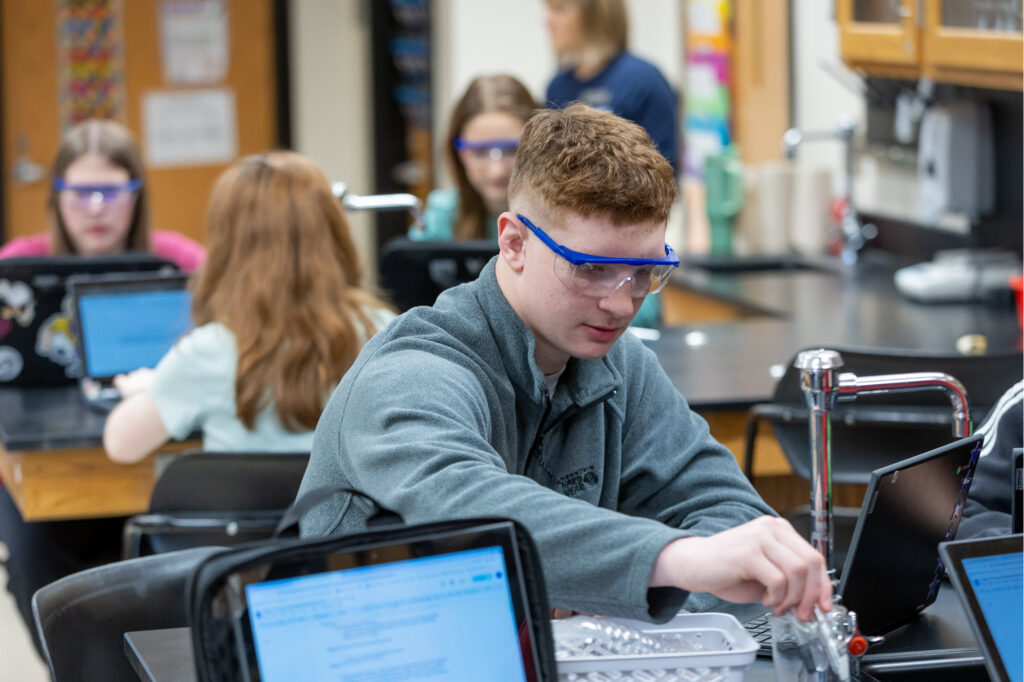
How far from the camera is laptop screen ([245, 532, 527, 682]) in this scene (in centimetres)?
101

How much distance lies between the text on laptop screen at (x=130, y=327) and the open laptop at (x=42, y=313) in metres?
0.08

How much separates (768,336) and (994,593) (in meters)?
2.06

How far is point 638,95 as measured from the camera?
12.6 feet

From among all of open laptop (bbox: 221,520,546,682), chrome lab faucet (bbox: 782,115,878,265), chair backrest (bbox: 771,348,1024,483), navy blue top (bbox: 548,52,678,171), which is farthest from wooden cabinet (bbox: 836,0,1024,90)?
open laptop (bbox: 221,520,546,682)

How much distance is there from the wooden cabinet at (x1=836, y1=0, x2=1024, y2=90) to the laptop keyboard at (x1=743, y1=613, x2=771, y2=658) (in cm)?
169

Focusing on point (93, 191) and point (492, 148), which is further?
point (492, 148)

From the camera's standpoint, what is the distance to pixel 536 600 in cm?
107

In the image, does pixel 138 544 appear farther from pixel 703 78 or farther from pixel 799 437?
pixel 703 78

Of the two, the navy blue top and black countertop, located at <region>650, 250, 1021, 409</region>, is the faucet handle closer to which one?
black countertop, located at <region>650, 250, 1021, 409</region>

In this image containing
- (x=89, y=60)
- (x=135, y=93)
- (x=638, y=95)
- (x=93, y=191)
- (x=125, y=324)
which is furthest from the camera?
(x=135, y=93)

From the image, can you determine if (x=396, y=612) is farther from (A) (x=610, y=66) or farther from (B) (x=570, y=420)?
(A) (x=610, y=66)

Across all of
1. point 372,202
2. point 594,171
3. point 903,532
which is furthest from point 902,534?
point 372,202

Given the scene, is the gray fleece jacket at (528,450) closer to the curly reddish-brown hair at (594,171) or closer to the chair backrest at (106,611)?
the curly reddish-brown hair at (594,171)

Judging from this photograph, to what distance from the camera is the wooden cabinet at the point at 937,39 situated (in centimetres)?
283
